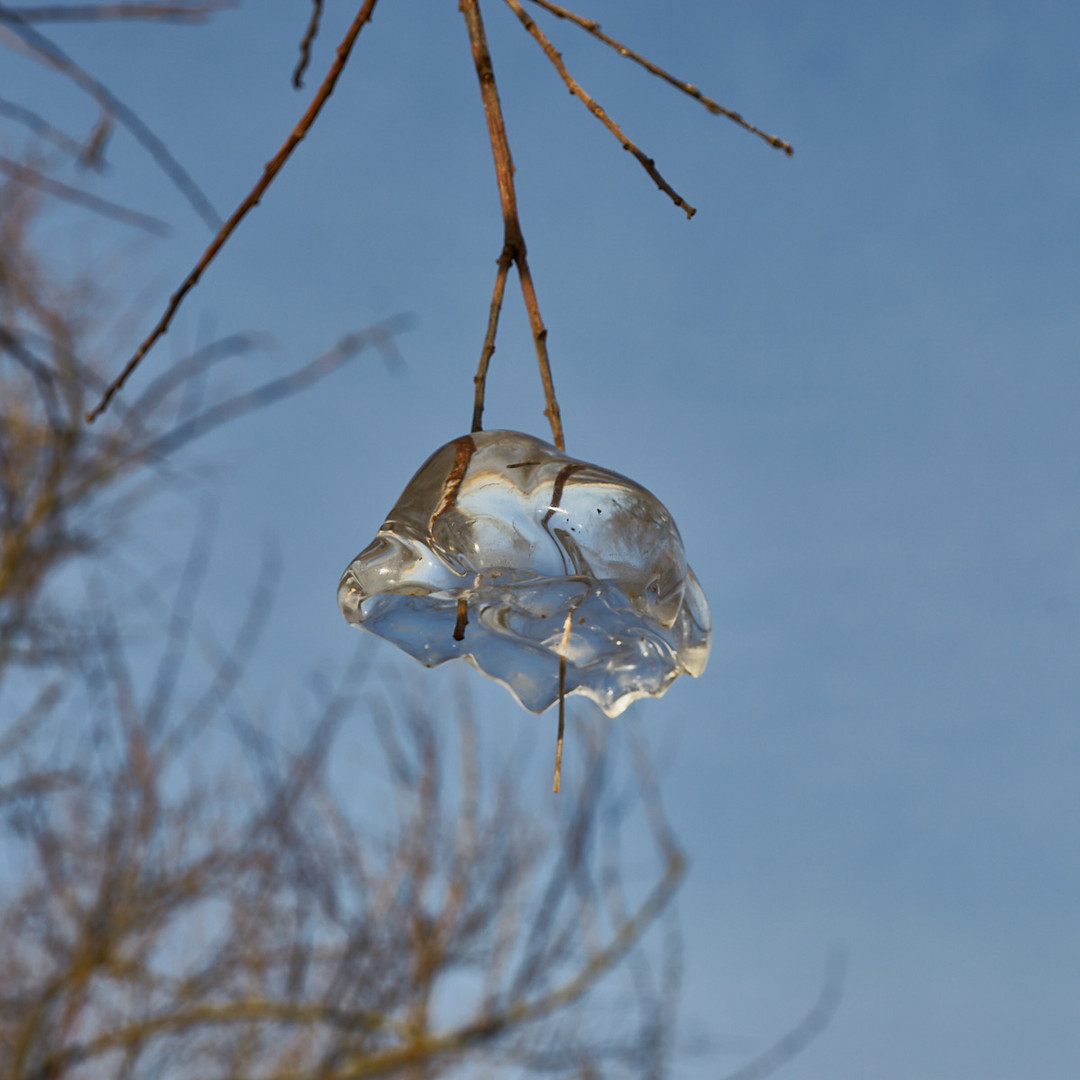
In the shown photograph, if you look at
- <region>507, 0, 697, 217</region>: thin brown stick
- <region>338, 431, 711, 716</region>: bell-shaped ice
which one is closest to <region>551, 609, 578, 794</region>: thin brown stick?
<region>338, 431, 711, 716</region>: bell-shaped ice

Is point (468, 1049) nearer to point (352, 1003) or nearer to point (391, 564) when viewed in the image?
point (352, 1003)

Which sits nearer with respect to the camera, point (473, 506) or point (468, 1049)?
point (473, 506)

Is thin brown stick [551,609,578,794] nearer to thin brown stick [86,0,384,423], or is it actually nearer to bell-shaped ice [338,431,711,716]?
bell-shaped ice [338,431,711,716]

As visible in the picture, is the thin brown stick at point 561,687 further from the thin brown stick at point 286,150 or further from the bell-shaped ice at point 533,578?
the thin brown stick at point 286,150

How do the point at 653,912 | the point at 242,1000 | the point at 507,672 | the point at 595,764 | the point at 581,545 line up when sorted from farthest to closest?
1. the point at 595,764
2. the point at 653,912
3. the point at 242,1000
4. the point at 507,672
5. the point at 581,545

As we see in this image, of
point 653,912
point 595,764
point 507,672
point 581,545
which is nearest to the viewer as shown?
point 581,545

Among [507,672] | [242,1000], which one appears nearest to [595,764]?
[242,1000]

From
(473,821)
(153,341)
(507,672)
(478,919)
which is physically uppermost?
(473,821)

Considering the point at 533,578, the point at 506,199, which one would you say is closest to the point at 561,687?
the point at 533,578
